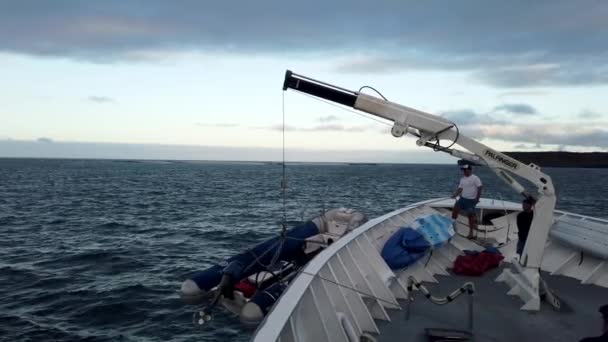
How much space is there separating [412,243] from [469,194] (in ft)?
10.9

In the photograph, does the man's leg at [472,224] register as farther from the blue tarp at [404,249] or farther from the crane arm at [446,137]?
the crane arm at [446,137]

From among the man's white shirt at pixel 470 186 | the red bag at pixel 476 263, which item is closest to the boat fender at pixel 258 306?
the red bag at pixel 476 263

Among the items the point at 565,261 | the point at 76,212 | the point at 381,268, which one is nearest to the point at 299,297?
the point at 381,268

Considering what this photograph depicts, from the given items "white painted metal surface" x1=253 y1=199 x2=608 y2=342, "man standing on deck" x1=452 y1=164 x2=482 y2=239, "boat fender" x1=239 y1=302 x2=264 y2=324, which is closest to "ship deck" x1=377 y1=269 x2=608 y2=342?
"white painted metal surface" x1=253 y1=199 x2=608 y2=342

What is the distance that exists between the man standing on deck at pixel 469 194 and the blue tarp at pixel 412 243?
6.39 feet

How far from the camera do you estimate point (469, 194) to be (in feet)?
35.0

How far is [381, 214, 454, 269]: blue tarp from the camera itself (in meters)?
8.02

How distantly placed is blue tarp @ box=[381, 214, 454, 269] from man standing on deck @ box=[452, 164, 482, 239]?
195 cm

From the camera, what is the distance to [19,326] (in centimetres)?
1106

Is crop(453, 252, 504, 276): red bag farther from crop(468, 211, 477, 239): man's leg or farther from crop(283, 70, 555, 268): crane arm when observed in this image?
crop(283, 70, 555, 268): crane arm

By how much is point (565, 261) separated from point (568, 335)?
3.61 meters

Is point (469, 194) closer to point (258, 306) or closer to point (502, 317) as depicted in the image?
point (502, 317)

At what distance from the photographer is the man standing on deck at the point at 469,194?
34.3ft

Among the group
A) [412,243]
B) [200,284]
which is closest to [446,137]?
[412,243]
